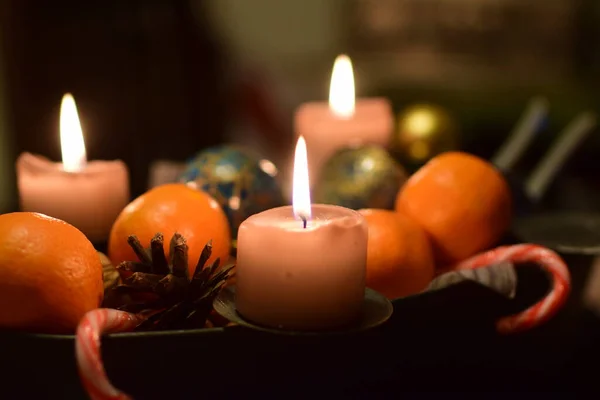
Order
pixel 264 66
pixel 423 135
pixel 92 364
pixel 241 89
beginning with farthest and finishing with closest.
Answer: pixel 264 66
pixel 241 89
pixel 423 135
pixel 92 364

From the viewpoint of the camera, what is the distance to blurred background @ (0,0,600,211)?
1687mm

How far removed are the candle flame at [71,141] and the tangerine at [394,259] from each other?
316 millimetres

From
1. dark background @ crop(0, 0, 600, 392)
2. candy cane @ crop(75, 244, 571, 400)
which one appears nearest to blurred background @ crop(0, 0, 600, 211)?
dark background @ crop(0, 0, 600, 392)

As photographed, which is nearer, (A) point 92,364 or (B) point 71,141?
(A) point 92,364

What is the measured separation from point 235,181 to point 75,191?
18cm

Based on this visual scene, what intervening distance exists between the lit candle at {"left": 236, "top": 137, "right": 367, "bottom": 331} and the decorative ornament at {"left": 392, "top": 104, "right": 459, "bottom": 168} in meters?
0.57

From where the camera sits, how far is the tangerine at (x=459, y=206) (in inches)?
27.3

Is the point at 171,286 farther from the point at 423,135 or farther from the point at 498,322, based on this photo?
the point at 423,135

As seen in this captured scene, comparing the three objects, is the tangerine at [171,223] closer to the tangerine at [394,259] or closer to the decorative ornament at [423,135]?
the tangerine at [394,259]

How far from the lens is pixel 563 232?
2.50ft

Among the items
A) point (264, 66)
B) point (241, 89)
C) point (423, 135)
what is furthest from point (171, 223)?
point (264, 66)

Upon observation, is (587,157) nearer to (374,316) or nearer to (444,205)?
(444,205)

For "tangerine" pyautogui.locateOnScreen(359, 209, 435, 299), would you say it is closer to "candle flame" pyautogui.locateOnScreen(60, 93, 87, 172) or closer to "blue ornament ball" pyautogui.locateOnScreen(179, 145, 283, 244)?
"blue ornament ball" pyautogui.locateOnScreen(179, 145, 283, 244)

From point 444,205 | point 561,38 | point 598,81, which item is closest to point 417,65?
point 561,38
